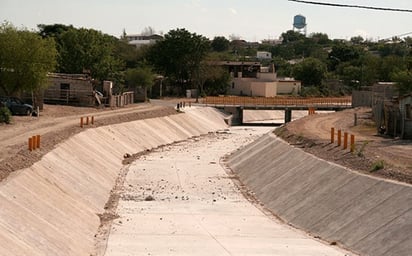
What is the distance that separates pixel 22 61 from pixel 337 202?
43.4 meters

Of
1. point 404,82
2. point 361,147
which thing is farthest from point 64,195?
point 404,82

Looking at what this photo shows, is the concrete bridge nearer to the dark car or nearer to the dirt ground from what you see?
the dirt ground

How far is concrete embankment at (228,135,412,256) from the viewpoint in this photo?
30594mm

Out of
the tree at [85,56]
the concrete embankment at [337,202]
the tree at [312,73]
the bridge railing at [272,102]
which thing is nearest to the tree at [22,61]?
the concrete embankment at [337,202]

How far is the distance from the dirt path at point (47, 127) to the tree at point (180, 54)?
32.8 meters

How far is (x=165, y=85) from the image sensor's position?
136500mm

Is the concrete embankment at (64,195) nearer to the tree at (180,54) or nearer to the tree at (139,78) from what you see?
the tree at (139,78)

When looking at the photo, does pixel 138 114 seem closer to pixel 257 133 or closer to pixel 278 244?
pixel 257 133

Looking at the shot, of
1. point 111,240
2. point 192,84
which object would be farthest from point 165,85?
point 111,240

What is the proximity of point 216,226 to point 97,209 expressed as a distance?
678 cm

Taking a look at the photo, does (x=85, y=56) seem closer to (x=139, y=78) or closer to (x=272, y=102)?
(x=139, y=78)

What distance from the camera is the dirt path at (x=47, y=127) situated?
4204 cm

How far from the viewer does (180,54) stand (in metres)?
134

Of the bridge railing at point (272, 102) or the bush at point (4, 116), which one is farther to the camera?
the bridge railing at point (272, 102)
